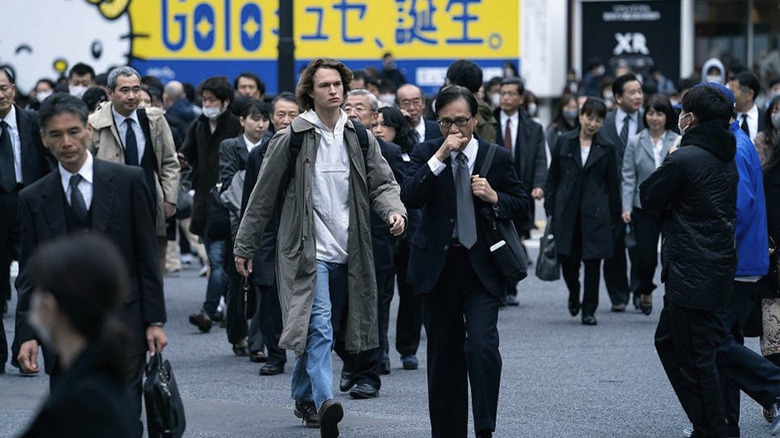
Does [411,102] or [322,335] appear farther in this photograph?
[411,102]

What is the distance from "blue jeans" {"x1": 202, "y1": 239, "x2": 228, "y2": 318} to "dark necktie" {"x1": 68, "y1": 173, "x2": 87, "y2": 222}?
5505mm

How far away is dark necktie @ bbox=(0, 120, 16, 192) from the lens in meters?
9.84

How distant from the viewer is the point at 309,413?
312 inches

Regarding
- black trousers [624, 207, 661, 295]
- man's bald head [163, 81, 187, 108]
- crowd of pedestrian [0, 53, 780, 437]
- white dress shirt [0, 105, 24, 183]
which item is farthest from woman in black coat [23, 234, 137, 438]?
man's bald head [163, 81, 187, 108]

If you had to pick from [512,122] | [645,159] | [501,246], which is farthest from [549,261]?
[501,246]

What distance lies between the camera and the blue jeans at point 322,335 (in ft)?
24.5

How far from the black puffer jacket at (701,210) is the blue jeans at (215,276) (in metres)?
4.97

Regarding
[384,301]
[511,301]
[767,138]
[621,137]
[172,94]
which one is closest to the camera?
[767,138]

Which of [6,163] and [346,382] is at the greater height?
[6,163]

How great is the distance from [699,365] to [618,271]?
5565 millimetres

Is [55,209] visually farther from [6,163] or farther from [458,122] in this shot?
[6,163]

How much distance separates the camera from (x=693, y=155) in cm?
697

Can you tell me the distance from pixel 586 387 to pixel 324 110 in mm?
2684

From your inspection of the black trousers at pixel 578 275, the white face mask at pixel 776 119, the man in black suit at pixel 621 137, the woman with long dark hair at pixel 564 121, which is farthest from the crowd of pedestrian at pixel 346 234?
the woman with long dark hair at pixel 564 121
